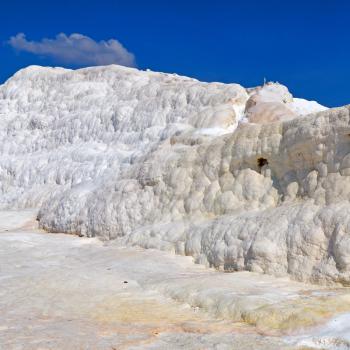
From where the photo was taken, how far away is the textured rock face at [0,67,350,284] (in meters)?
8.46

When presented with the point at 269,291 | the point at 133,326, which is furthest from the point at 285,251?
the point at 133,326

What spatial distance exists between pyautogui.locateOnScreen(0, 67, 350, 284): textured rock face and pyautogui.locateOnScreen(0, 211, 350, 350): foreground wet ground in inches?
25.6

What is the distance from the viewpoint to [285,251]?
823 centimetres

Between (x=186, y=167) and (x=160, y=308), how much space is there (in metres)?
5.77

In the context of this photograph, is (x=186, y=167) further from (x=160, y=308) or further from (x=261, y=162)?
(x=160, y=308)

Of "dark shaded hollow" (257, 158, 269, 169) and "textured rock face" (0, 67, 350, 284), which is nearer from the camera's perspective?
"textured rock face" (0, 67, 350, 284)

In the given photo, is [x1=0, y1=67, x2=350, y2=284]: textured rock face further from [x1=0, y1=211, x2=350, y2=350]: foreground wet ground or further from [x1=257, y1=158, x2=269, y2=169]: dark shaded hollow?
[x1=0, y1=211, x2=350, y2=350]: foreground wet ground

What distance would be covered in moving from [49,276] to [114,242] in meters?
3.83

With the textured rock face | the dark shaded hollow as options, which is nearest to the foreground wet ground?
the textured rock face

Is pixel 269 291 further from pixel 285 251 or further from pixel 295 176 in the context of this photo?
pixel 295 176

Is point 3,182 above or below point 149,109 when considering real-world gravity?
below

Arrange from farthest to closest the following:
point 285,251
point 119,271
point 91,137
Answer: point 91,137
point 119,271
point 285,251

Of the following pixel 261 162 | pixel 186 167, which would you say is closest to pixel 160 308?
pixel 261 162

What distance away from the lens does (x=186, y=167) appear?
12.1 m
